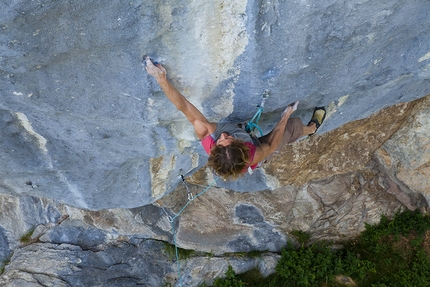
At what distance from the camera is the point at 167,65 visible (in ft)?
9.45

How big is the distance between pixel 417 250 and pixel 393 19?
524 cm

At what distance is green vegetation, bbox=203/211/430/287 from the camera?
6.50m

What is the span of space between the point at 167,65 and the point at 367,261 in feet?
17.9

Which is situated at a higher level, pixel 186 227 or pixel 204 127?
pixel 186 227

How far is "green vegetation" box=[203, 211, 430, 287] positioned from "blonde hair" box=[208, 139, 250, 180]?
412cm

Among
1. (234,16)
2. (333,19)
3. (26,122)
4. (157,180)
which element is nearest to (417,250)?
(157,180)

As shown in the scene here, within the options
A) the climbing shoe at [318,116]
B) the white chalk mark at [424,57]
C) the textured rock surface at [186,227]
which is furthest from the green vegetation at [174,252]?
the white chalk mark at [424,57]

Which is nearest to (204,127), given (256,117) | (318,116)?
(256,117)

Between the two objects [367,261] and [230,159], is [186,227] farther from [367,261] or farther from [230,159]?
[230,159]

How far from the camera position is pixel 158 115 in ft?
10.9

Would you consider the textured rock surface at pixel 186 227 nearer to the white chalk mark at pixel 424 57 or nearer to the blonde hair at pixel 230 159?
the white chalk mark at pixel 424 57

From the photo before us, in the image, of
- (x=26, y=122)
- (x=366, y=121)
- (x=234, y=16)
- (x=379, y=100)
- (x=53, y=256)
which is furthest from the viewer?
(x=53, y=256)

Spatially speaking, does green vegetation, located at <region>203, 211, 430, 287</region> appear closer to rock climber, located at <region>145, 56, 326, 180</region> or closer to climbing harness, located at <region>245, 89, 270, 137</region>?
rock climber, located at <region>145, 56, 326, 180</region>

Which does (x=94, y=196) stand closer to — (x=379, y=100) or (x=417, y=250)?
(x=379, y=100)
